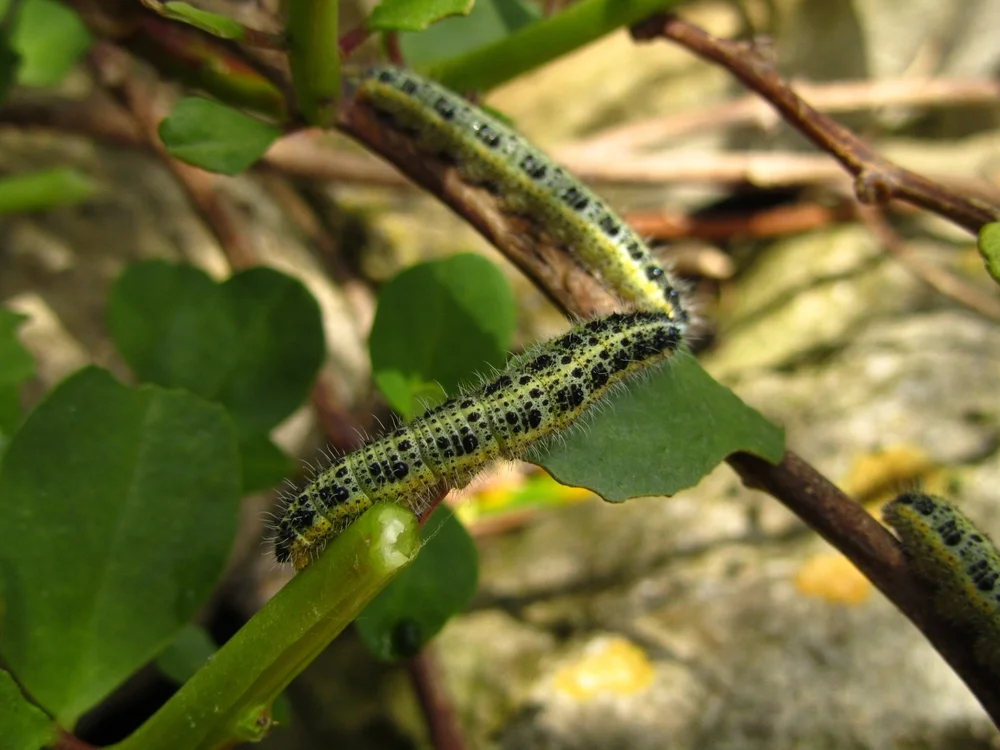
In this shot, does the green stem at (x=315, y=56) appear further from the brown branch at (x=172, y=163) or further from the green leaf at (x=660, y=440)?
the brown branch at (x=172, y=163)

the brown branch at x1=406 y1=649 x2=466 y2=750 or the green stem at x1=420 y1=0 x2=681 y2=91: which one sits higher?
the green stem at x1=420 y1=0 x2=681 y2=91

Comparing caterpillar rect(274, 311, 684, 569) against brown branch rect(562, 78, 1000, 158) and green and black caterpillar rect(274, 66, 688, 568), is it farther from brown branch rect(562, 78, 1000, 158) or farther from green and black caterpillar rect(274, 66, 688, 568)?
brown branch rect(562, 78, 1000, 158)

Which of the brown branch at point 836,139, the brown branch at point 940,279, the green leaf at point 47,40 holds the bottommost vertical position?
the brown branch at point 940,279

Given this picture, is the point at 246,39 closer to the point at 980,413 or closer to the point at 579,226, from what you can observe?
the point at 579,226

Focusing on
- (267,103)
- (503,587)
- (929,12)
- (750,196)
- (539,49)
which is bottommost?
(503,587)

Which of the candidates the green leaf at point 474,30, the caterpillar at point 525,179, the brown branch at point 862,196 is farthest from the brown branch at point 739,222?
the brown branch at point 862,196

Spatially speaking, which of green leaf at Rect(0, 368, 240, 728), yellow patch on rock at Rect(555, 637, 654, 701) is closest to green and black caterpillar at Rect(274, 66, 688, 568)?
green leaf at Rect(0, 368, 240, 728)

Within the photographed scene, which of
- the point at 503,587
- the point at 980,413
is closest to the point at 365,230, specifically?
the point at 503,587
